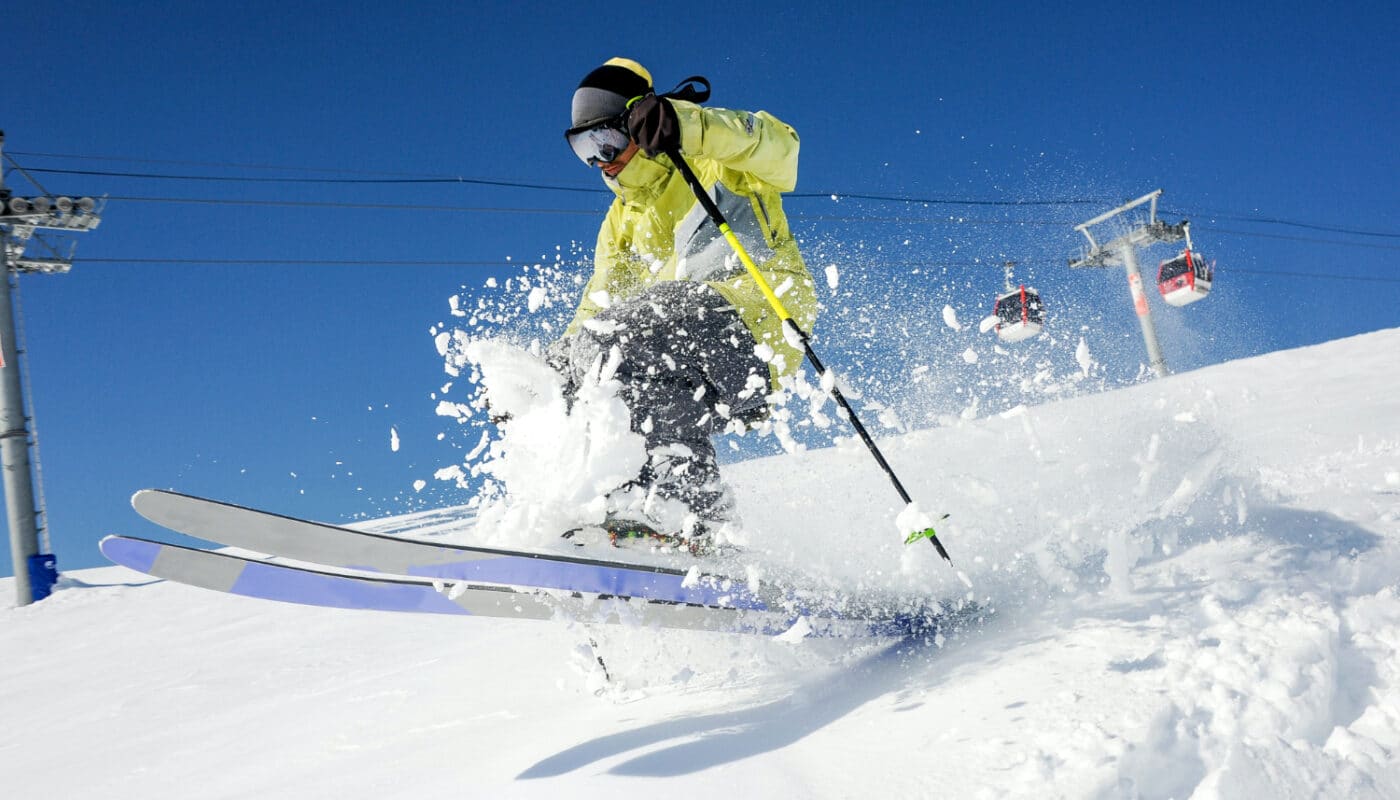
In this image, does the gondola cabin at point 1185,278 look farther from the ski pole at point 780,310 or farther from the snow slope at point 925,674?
the ski pole at point 780,310

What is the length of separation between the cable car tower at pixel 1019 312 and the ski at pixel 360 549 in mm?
15576

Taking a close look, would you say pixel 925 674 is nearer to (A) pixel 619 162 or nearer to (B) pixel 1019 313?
(A) pixel 619 162

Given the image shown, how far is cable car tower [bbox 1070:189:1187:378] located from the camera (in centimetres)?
2055

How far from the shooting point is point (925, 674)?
2230mm

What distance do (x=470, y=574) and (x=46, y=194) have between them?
10847 mm

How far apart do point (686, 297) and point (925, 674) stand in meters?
1.48

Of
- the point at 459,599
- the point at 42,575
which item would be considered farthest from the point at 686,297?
the point at 42,575

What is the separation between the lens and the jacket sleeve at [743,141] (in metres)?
2.76

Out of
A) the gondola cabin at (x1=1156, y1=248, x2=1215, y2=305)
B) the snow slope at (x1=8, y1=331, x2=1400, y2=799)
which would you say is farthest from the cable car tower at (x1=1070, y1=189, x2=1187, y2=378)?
the snow slope at (x1=8, y1=331, x2=1400, y2=799)

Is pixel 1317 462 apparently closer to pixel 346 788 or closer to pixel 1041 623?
pixel 1041 623

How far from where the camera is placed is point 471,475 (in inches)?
113

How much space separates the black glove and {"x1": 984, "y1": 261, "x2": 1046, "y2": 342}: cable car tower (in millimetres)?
14949

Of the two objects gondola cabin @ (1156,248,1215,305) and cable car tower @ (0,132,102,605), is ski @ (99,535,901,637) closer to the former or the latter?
cable car tower @ (0,132,102,605)

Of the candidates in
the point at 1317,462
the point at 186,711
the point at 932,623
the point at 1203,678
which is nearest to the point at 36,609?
the point at 186,711
